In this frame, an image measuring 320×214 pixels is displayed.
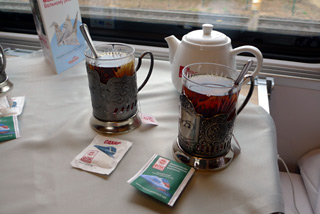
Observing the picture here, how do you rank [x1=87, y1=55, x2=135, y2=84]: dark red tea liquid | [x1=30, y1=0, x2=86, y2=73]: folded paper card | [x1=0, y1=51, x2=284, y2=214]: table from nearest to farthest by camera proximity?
[x1=0, y1=51, x2=284, y2=214]: table, [x1=87, y1=55, x2=135, y2=84]: dark red tea liquid, [x1=30, y1=0, x2=86, y2=73]: folded paper card

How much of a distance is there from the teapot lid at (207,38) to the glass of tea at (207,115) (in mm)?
122

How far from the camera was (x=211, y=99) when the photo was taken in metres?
0.41

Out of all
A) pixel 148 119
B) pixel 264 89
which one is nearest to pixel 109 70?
pixel 148 119

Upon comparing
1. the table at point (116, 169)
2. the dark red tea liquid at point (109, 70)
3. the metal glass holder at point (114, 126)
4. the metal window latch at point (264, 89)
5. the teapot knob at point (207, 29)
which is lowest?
the metal window latch at point (264, 89)

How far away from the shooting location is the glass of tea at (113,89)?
0.50 meters

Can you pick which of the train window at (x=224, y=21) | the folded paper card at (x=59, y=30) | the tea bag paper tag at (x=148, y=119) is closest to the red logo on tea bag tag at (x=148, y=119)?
the tea bag paper tag at (x=148, y=119)

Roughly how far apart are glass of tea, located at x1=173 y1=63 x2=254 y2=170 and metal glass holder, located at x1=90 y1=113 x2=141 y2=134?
0.37ft

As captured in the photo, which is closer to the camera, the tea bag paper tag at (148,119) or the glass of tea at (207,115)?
the glass of tea at (207,115)

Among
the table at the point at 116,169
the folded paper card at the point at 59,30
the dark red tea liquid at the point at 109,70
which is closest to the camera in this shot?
the table at the point at 116,169

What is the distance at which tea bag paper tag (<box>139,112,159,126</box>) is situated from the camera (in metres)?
0.57

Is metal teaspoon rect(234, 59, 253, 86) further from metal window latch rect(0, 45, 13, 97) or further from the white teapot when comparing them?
metal window latch rect(0, 45, 13, 97)

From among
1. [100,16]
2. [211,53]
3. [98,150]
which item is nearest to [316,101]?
[211,53]

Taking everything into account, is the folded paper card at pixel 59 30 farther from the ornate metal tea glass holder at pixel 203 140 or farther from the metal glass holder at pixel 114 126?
the ornate metal tea glass holder at pixel 203 140

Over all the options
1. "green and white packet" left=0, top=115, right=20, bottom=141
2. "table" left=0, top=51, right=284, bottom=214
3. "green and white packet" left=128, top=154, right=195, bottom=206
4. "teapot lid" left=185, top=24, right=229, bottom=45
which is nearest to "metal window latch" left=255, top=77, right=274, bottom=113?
"table" left=0, top=51, right=284, bottom=214
